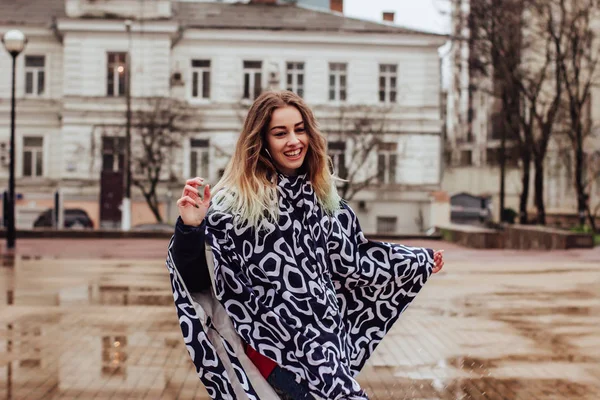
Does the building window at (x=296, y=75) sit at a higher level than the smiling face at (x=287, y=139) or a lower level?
higher

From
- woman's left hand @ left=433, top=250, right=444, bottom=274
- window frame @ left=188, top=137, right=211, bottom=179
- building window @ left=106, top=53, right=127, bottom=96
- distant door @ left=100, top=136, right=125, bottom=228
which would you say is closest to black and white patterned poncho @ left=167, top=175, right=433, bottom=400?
Result: woman's left hand @ left=433, top=250, right=444, bottom=274

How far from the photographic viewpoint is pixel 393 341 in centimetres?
1012

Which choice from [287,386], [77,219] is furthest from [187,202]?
[77,219]

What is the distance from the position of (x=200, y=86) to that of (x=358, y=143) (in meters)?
7.46

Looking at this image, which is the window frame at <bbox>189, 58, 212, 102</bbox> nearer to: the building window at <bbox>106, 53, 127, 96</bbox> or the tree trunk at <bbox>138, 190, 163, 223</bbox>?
the building window at <bbox>106, 53, 127, 96</bbox>

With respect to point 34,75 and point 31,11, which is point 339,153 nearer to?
point 34,75

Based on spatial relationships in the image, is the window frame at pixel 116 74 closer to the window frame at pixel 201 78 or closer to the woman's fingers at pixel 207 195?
the window frame at pixel 201 78

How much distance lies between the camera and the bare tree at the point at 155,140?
41906mm

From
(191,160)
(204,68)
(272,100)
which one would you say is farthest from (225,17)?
(272,100)

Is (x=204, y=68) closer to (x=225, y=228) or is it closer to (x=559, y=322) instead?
(x=559, y=322)

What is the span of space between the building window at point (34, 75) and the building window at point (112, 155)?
447 centimetres

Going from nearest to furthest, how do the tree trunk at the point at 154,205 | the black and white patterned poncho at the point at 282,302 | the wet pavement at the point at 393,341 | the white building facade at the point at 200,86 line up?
1. the black and white patterned poncho at the point at 282,302
2. the wet pavement at the point at 393,341
3. the tree trunk at the point at 154,205
4. the white building facade at the point at 200,86

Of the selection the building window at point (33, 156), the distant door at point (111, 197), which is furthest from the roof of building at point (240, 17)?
the distant door at point (111, 197)

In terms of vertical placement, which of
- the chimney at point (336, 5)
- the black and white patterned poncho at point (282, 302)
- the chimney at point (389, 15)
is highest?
the chimney at point (336, 5)
